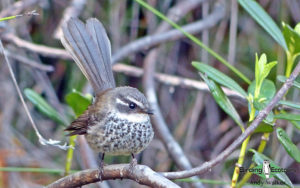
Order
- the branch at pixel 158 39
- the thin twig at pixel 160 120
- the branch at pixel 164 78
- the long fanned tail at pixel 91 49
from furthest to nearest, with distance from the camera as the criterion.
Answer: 1. the branch at pixel 158 39
2. the branch at pixel 164 78
3. the thin twig at pixel 160 120
4. the long fanned tail at pixel 91 49

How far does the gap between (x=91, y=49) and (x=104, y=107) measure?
396 mm

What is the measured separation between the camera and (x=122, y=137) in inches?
116

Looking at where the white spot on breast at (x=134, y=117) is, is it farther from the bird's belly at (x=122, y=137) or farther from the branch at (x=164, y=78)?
the branch at (x=164, y=78)

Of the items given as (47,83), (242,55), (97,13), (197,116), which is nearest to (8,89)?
(47,83)

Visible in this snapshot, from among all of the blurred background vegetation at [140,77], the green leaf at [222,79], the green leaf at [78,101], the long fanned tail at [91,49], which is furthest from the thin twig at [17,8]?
the green leaf at [222,79]

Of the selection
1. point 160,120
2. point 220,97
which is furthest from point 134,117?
point 160,120

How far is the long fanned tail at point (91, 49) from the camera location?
3.30 m

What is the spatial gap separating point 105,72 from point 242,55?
202 centimetres

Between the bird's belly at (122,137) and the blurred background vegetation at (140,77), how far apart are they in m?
1.72

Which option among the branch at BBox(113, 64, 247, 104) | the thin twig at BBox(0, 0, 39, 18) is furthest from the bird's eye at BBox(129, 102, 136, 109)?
the thin twig at BBox(0, 0, 39, 18)

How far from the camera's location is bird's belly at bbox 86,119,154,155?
2.94 m

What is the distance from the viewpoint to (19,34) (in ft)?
17.0

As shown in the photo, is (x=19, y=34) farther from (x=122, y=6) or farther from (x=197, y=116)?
(x=197, y=116)

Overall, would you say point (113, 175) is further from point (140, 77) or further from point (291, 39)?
point (140, 77)
